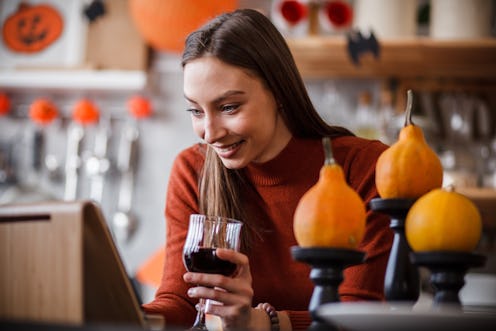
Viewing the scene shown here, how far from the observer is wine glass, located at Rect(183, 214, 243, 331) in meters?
1.17

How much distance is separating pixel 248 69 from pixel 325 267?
66 cm

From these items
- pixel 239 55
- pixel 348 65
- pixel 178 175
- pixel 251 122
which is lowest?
pixel 178 175

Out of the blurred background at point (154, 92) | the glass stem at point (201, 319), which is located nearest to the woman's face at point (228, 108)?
the glass stem at point (201, 319)

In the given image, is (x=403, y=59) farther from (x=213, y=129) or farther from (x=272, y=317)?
(x=272, y=317)

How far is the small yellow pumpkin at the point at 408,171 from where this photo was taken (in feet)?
3.34

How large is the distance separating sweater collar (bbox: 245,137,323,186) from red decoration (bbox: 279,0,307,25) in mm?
1698

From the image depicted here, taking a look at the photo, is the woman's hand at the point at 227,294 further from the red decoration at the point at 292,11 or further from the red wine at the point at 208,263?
the red decoration at the point at 292,11

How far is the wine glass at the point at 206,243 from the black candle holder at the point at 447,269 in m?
0.34

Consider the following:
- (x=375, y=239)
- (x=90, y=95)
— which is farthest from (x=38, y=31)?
(x=375, y=239)

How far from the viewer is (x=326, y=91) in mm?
3605

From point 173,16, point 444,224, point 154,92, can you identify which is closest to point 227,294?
point 444,224

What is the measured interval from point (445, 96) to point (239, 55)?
7.16 feet

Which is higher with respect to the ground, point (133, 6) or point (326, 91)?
point (133, 6)

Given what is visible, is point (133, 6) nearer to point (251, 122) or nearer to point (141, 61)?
point (141, 61)
